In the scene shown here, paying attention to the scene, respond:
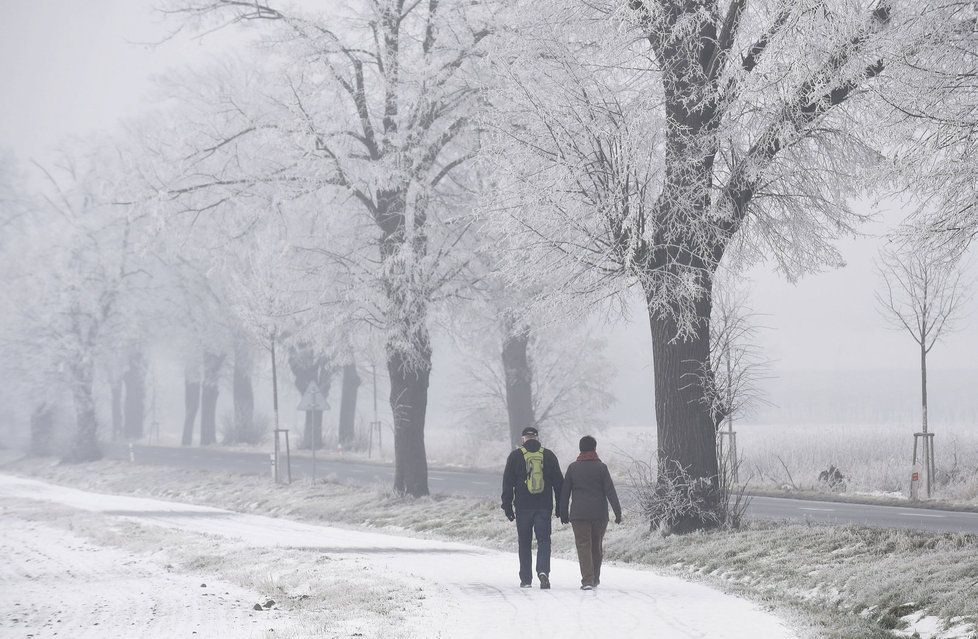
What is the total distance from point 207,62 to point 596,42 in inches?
1088

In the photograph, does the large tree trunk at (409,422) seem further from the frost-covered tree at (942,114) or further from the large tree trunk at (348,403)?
the large tree trunk at (348,403)

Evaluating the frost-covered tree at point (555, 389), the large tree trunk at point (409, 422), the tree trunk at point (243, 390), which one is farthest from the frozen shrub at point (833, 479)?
the tree trunk at point (243, 390)

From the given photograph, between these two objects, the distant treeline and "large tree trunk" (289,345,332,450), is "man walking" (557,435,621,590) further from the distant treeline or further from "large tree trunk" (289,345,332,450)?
the distant treeline

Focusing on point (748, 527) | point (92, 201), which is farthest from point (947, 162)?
point (92, 201)

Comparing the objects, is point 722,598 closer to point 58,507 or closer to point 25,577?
point 25,577

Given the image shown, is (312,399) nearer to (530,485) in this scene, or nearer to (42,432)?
(530,485)

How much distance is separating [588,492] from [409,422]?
12067 mm

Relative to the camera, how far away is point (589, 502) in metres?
14.1

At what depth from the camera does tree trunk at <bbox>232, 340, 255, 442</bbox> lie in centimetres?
5394

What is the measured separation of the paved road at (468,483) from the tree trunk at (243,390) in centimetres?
244

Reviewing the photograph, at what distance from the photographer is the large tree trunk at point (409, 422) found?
25.8 metres

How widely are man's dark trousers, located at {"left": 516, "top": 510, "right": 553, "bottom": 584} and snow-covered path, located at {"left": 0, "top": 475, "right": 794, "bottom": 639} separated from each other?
26 cm

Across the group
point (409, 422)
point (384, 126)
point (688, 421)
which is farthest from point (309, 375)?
point (688, 421)

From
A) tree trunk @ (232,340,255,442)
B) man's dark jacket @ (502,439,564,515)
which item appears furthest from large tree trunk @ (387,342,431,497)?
tree trunk @ (232,340,255,442)
